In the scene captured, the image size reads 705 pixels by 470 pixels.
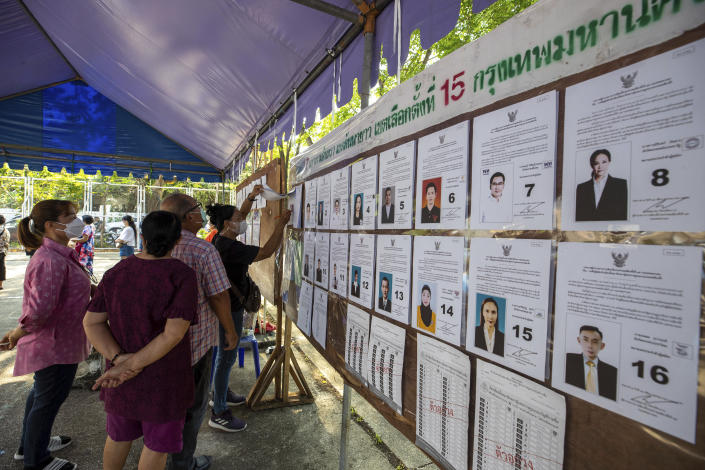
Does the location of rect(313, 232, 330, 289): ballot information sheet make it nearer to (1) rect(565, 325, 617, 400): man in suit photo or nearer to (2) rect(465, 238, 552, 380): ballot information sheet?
(2) rect(465, 238, 552, 380): ballot information sheet

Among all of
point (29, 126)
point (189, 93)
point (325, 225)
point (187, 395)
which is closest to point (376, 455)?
point (187, 395)

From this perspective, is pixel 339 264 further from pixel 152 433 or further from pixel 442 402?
pixel 152 433

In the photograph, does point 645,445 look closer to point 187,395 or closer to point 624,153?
point 624,153

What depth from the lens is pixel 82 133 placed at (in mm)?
6832

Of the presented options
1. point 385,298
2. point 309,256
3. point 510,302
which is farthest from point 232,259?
point 510,302

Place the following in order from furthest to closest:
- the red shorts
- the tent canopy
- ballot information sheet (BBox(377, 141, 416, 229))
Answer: the tent canopy < the red shorts < ballot information sheet (BBox(377, 141, 416, 229))

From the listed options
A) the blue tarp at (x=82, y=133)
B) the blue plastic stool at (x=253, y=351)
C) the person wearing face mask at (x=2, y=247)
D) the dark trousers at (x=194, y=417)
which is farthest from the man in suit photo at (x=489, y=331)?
the person wearing face mask at (x=2, y=247)

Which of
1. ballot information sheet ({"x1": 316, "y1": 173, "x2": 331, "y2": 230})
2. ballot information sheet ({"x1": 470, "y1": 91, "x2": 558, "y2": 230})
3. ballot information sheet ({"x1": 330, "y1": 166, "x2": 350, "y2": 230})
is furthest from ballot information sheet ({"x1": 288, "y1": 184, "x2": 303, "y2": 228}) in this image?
ballot information sheet ({"x1": 470, "y1": 91, "x2": 558, "y2": 230})

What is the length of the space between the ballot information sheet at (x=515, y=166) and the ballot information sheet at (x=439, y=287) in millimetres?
137

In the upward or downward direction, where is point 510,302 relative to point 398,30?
downward

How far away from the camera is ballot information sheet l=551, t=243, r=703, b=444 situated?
0.57 m

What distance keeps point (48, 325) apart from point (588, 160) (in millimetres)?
2785

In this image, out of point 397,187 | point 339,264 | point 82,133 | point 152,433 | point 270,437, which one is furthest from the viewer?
point 82,133

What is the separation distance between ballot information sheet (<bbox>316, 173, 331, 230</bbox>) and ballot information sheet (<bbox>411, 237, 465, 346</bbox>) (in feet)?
2.96
